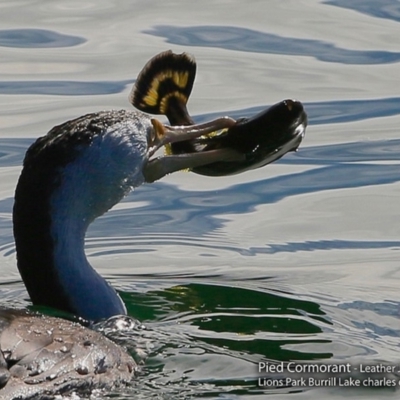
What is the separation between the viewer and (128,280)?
458 inches

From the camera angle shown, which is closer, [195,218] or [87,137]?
[87,137]

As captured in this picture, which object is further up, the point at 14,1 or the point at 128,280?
the point at 14,1

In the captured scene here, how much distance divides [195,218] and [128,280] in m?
1.61

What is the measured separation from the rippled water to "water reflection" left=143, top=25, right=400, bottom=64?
0.03m

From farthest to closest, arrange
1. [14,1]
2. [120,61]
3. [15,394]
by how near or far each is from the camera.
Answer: [14,1] → [120,61] → [15,394]

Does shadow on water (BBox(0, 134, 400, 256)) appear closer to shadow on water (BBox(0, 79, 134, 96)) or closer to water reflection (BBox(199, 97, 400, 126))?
water reflection (BBox(199, 97, 400, 126))

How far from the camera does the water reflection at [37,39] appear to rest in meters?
17.6

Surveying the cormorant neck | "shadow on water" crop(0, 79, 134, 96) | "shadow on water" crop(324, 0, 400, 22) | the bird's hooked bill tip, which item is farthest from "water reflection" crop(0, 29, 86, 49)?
the cormorant neck

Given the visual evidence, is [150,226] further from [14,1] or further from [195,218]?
[14,1]

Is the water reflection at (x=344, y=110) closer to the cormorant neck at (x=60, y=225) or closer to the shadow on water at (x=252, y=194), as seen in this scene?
the shadow on water at (x=252, y=194)

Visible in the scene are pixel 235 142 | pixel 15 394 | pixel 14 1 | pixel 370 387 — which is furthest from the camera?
pixel 14 1

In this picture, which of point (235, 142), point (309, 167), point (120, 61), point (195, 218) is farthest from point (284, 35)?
point (235, 142)

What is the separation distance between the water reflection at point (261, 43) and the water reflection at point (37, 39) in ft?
2.98

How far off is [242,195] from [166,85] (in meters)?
2.29
